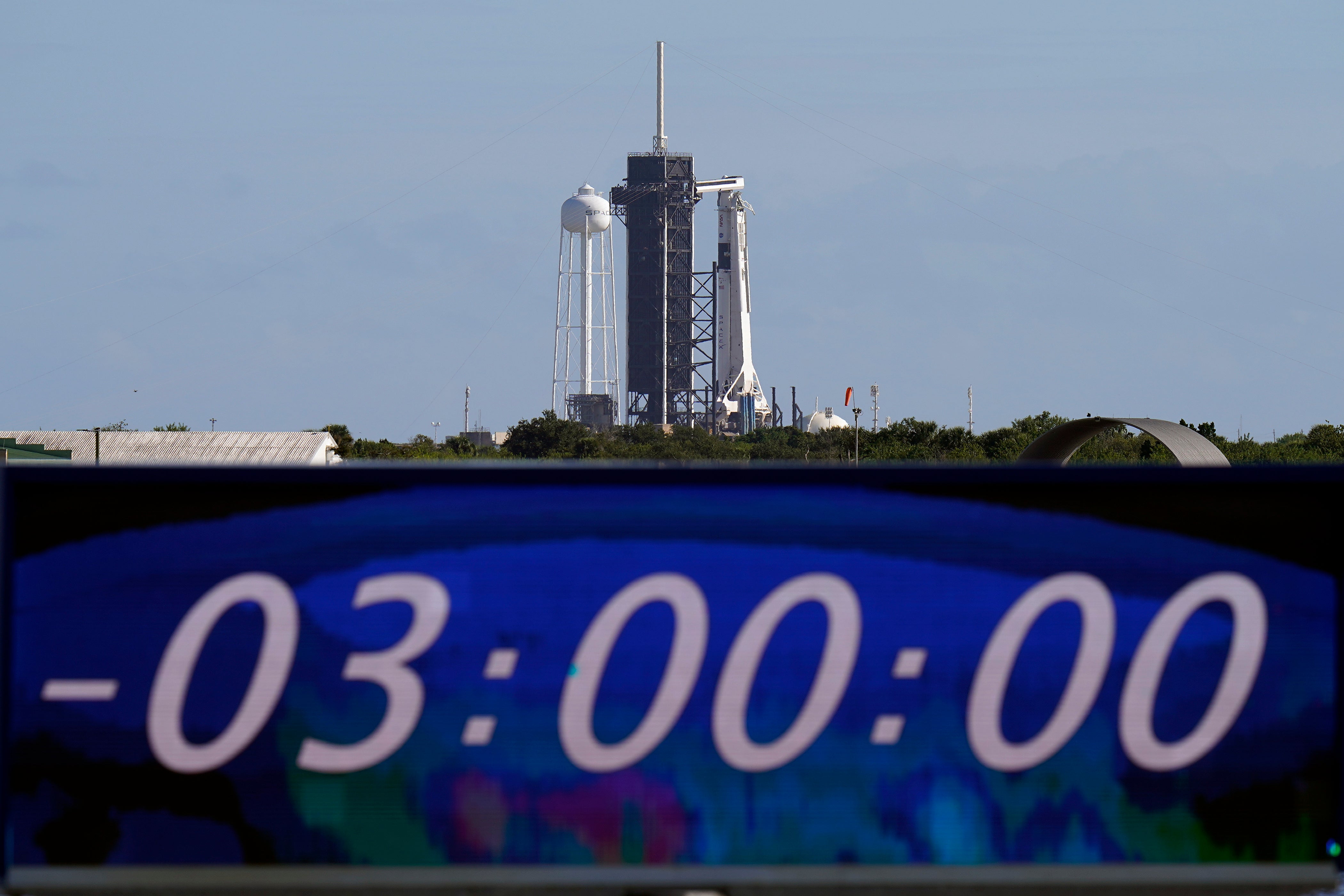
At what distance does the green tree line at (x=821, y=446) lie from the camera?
75125 mm

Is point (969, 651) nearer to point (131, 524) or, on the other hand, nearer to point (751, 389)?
point (131, 524)

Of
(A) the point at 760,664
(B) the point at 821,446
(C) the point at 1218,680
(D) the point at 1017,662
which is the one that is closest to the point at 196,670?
(A) the point at 760,664

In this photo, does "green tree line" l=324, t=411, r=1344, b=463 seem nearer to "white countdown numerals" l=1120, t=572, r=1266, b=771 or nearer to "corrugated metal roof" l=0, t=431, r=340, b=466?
"corrugated metal roof" l=0, t=431, r=340, b=466

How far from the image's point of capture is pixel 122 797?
612 centimetres

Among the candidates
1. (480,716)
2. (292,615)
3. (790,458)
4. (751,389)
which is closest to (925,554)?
(480,716)

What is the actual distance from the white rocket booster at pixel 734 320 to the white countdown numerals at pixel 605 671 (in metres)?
176

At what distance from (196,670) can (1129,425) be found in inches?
425

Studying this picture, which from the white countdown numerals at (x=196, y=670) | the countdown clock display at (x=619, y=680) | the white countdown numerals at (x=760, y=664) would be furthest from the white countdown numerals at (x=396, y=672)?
the white countdown numerals at (x=760, y=664)

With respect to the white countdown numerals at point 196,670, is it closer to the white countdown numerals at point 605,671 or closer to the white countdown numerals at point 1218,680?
the white countdown numerals at point 605,671

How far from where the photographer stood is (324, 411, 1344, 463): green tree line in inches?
2958

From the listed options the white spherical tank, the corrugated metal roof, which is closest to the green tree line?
the corrugated metal roof

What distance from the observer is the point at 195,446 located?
318ft

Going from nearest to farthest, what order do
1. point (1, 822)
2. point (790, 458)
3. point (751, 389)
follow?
point (1, 822)
point (790, 458)
point (751, 389)

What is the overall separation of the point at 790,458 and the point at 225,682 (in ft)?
390
